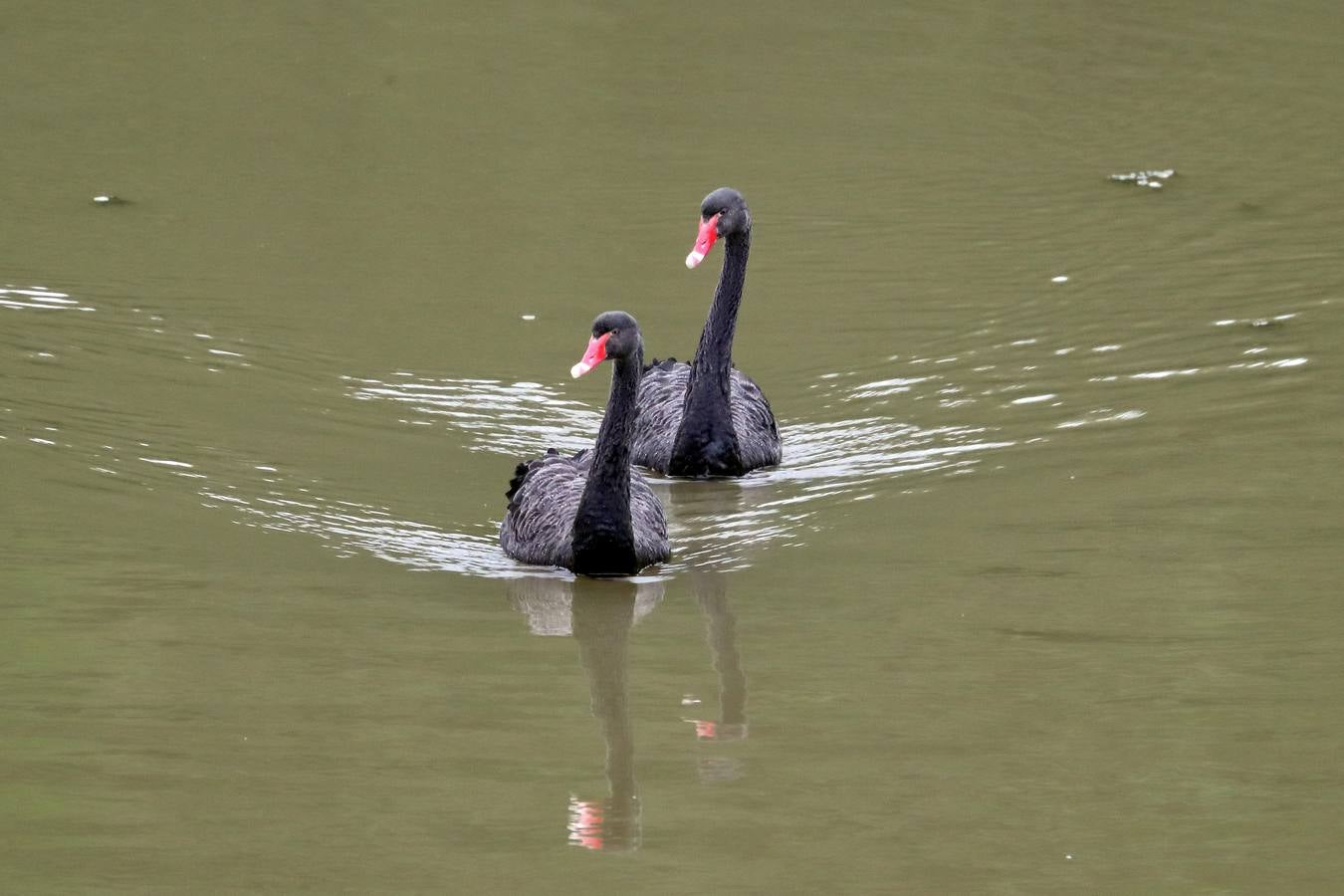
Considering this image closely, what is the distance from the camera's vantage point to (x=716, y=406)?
8703 mm

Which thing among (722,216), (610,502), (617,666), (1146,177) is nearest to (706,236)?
(722,216)

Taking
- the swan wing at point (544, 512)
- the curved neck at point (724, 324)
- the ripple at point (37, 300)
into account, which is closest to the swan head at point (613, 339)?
the swan wing at point (544, 512)

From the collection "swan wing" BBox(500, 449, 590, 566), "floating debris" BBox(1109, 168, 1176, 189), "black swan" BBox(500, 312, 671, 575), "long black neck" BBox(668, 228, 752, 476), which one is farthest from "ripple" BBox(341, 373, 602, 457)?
"floating debris" BBox(1109, 168, 1176, 189)

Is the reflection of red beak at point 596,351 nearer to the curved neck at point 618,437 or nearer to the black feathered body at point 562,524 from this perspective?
the curved neck at point 618,437

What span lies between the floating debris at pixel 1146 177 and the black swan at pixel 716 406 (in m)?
4.60

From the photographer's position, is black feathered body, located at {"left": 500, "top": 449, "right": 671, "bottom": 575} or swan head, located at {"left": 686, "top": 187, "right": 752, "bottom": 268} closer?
black feathered body, located at {"left": 500, "top": 449, "right": 671, "bottom": 575}

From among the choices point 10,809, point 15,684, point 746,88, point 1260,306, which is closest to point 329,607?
point 15,684

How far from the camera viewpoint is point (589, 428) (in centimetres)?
934

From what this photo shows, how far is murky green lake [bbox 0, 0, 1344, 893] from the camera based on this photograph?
16.0 feet

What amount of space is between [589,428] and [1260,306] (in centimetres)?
362

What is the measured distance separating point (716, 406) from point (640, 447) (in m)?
0.58

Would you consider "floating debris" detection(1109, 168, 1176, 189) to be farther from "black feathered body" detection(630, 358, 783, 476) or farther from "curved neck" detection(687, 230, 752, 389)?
"black feathered body" detection(630, 358, 783, 476)

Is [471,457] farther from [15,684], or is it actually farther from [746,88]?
[746,88]

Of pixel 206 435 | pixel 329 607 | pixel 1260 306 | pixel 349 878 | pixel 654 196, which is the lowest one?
pixel 349 878
